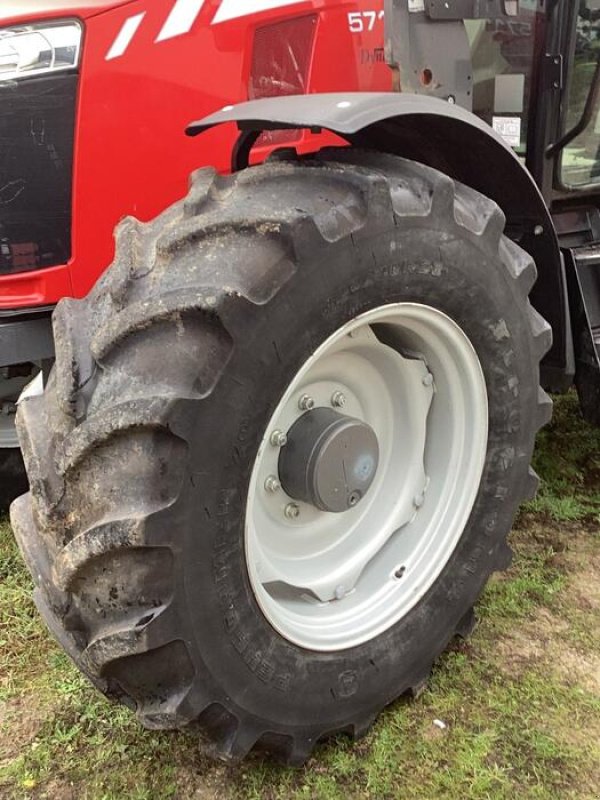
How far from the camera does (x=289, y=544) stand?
6.84 feet

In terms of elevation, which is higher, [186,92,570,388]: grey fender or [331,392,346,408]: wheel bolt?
[186,92,570,388]: grey fender

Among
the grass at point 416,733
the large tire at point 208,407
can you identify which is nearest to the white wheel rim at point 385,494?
the large tire at point 208,407

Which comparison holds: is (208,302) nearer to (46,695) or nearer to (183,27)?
(183,27)

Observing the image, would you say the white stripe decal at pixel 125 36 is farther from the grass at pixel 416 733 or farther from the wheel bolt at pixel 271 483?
the grass at pixel 416 733

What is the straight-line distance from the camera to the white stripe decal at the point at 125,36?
6.89 feet

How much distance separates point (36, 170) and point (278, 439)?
931mm

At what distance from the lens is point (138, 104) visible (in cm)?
216

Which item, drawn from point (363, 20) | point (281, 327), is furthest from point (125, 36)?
point (281, 327)

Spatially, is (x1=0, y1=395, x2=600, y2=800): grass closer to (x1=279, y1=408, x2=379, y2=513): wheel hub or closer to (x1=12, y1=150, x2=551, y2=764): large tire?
(x1=12, y1=150, x2=551, y2=764): large tire

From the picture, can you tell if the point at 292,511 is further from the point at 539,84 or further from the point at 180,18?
the point at 539,84

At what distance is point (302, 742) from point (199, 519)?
0.68 m

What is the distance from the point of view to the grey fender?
5.65ft

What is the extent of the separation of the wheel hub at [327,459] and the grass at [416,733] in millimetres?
601

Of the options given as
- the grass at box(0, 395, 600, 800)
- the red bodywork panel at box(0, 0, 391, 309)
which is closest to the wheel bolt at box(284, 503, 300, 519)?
the grass at box(0, 395, 600, 800)
